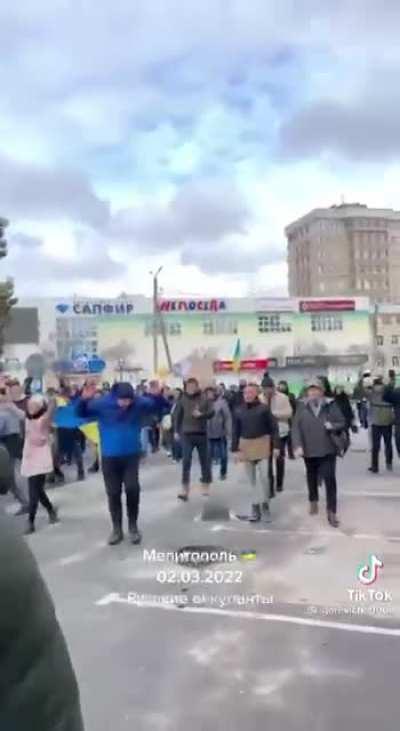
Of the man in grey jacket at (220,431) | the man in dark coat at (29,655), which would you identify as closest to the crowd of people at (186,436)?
the man in grey jacket at (220,431)

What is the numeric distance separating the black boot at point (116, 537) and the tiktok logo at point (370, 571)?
240cm

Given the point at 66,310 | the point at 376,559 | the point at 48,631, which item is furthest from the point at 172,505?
the point at 66,310

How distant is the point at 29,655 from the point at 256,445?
24.7ft

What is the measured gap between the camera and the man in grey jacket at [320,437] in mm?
8453

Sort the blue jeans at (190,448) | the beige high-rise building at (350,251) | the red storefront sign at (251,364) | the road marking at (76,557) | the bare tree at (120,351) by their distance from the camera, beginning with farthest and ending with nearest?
the beige high-rise building at (350,251) → the bare tree at (120,351) → the red storefront sign at (251,364) → the blue jeans at (190,448) → the road marking at (76,557)

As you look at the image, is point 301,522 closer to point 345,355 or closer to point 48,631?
point 48,631

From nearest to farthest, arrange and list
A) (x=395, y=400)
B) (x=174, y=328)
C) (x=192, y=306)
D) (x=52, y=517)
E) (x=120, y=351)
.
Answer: (x=52, y=517), (x=395, y=400), (x=120, y=351), (x=174, y=328), (x=192, y=306)

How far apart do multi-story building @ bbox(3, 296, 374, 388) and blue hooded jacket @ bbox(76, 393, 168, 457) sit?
64911 millimetres

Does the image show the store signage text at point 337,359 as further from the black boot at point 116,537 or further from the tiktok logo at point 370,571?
the tiktok logo at point 370,571

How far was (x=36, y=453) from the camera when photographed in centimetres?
859

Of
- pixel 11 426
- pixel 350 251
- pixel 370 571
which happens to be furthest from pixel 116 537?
pixel 350 251

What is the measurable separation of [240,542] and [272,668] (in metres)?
3.19

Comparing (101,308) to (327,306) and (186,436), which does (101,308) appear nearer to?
(327,306)

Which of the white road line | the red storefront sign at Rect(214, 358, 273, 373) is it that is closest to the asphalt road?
the white road line
